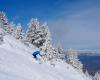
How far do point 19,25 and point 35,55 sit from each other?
50.6 m

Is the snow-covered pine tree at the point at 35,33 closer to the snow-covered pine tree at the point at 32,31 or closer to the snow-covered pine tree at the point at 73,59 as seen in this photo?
the snow-covered pine tree at the point at 32,31

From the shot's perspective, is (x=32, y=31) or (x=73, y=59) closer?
(x=32, y=31)

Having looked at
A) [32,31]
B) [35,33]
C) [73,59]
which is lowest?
[35,33]

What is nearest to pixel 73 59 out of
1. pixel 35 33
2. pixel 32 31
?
pixel 35 33

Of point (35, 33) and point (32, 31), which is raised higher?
point (32, 31)

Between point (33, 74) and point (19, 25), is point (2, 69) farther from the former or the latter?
point (19, 25)

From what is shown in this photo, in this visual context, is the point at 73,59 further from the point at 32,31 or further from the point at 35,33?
the point at 32,31

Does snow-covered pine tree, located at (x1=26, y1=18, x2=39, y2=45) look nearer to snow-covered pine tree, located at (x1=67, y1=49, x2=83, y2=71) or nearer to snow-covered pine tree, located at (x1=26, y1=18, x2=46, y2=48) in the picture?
snow-covered pine tree, located at (x1=26, y1=18, x2=46, y2=48)

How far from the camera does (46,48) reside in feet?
167

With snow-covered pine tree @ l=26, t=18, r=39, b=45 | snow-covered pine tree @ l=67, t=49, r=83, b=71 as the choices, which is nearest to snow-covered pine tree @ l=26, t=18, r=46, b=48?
snow-covered pine tree @ l=26, t=18, r=39, b=45

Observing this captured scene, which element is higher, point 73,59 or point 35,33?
point 73,59

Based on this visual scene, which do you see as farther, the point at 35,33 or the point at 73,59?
the point at 73,59

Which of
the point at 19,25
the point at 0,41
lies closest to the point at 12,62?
the point at 0,41

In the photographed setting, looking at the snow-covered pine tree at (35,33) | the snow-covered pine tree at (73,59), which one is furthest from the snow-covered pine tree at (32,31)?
the snow-covered pine tree at (73,59)
